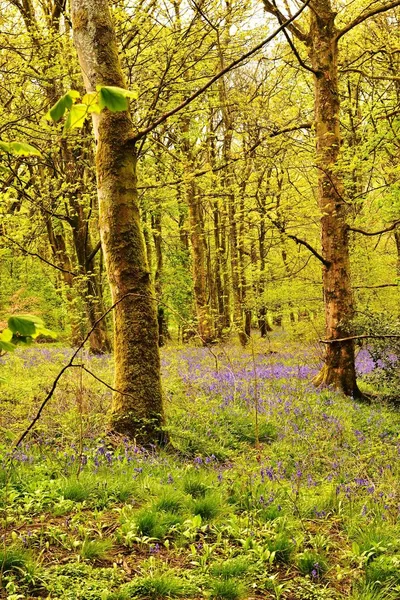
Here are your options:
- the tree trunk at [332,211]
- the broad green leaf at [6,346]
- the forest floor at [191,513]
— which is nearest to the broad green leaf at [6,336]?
the broad green leaf at [6,346]

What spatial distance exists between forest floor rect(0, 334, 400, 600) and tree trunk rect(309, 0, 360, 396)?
3102 mm

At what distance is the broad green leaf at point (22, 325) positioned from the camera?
1354 millimetres

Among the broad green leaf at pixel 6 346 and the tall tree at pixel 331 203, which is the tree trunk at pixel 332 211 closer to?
the tall tree at pixel 331 203

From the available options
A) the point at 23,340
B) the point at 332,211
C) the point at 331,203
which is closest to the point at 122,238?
the point at 23,340

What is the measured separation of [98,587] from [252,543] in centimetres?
116

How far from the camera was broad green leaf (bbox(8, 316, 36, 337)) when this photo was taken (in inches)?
53.3

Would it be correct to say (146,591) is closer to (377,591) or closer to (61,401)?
(377,591)

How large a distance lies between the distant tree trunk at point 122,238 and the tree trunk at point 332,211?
492cm

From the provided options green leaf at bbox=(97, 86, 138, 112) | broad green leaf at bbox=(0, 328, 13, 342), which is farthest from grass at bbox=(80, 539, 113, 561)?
green leaf at bbox=(97, 86, 138, 112)

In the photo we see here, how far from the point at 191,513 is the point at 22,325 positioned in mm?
3025

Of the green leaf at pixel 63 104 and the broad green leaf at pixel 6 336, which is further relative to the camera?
the broad green leaf at pixel 6 336

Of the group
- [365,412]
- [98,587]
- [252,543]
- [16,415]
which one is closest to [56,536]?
[98,587]

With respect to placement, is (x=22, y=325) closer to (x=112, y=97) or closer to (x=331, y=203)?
(x=112, y=97)

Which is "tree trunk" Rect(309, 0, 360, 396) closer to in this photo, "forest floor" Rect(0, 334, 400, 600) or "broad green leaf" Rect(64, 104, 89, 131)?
"forest floor" Rect(0, 334, 400, 600)
